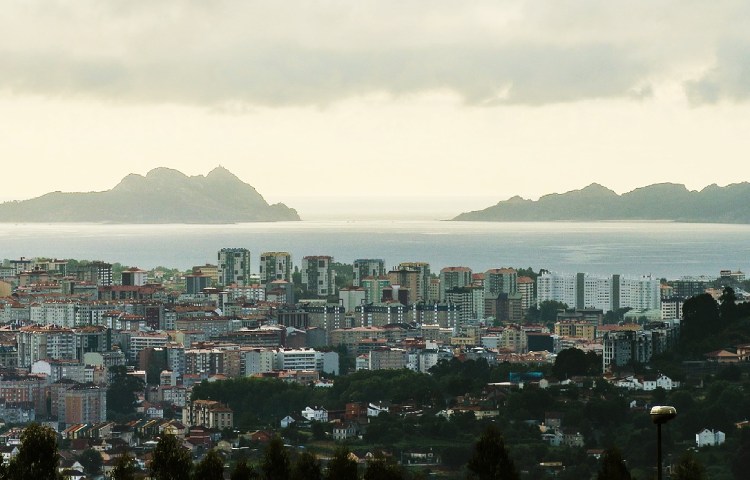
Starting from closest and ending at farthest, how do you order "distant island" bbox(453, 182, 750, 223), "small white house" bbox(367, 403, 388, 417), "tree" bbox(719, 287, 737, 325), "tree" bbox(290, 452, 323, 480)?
"tree" bbox(290, 452, 323, 480) → "small white house" bbox(367, 403, 388, 417) → "tree" bbox(719, 287, 737, 325) → "distant island" bbox(453, 182, 750, 223)

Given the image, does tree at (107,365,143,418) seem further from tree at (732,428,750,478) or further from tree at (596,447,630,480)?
tree at (596,447,630,480)

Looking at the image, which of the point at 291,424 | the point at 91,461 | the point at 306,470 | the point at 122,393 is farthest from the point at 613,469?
the point at 122,393

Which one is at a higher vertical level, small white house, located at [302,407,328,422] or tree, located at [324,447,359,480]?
tree, located at [324,447,359,480]

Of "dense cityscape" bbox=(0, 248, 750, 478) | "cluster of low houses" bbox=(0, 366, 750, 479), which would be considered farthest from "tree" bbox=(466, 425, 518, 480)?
"cluster of low houses" bbox=(0, 366, 750, 479)

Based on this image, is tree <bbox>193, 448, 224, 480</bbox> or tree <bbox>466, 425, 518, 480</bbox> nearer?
tree <bbox>193, 448, 224, 480</bbox>

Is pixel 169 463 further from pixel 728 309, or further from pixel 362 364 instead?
pixel 362 364

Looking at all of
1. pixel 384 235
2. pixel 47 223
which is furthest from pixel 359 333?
pixel 47 223
